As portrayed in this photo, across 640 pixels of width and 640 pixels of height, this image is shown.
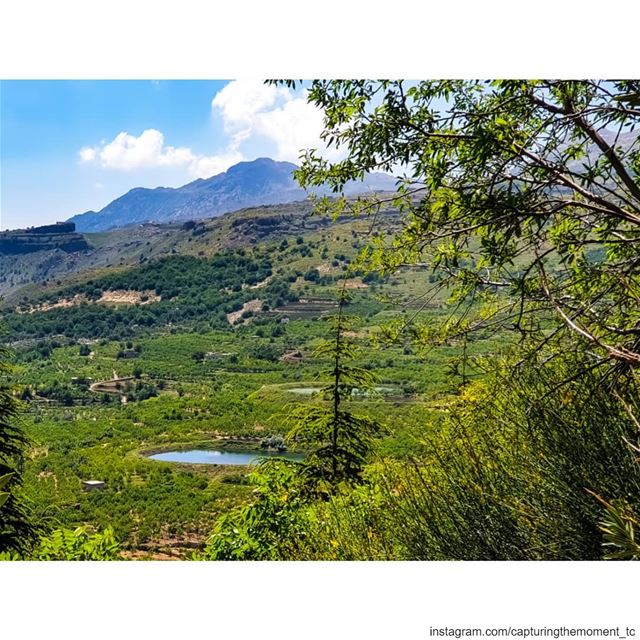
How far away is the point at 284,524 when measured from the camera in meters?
3.36

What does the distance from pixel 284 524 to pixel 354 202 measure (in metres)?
1.75

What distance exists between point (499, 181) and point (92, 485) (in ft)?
44.8

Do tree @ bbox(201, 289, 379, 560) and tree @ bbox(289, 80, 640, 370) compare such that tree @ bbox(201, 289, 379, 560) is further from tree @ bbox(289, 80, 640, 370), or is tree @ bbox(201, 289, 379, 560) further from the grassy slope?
tree @ bbox(289, 80, 640, 370)

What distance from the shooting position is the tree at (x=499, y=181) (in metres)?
2.28

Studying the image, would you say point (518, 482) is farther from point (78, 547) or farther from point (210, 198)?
point (210, 198)

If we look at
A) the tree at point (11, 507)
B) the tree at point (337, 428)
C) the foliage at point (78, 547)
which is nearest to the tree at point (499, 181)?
the foliage at point (78, 547)

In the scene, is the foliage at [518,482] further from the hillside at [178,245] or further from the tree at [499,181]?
the hillside at [178,245]

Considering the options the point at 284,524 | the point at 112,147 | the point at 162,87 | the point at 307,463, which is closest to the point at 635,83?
the point at 162,87

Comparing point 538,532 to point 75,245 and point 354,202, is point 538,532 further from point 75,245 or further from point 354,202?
point 75,245

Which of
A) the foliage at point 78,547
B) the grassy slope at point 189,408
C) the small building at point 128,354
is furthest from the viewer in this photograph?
the small building at point 128,354

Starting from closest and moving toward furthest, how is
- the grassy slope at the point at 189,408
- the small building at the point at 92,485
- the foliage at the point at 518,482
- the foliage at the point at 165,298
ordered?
the foliage at the point at 518,482 < the grassy slope at the point at 189,408 < the small building at the point at 92,485 < the foliage at the point at 165,298

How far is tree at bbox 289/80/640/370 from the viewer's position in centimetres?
228

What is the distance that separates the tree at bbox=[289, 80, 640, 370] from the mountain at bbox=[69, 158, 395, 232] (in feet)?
182

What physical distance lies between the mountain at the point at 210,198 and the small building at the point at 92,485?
149 feet
